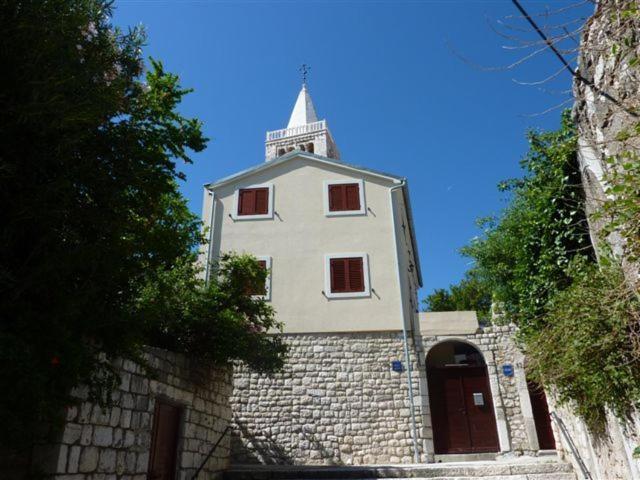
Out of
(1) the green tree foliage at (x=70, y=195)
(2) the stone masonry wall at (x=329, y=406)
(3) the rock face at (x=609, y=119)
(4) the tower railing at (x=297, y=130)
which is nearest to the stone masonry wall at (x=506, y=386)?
(2) the stone masonry wall at (x=329, y=406)

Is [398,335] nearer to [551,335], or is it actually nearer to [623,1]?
→ [551,335]

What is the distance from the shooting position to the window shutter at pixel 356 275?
43.1ft

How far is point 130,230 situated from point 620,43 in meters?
4.68

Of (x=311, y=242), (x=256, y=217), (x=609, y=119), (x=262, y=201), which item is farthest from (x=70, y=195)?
(x=262, y=201)

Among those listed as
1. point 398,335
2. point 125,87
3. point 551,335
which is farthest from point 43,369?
point 398,335

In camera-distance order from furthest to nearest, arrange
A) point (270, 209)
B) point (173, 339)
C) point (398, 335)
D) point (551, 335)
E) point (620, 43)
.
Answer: point (270, 209), point (398, 335), point (173, 339), point (551, 335), point (620, 43)

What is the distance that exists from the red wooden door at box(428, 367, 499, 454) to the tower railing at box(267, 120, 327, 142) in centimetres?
2138

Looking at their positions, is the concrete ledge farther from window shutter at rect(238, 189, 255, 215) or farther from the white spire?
the white spire

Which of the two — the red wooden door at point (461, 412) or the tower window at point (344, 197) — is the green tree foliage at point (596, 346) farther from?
the tower window at point (344, 197)

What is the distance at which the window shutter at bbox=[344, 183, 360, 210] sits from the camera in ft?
47.0

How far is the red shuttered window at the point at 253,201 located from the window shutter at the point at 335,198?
6.35ft

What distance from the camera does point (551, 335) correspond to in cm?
543

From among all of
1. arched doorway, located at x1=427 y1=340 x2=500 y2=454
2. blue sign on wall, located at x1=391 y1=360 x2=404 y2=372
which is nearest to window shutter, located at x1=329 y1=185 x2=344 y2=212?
blue sign on wall, located at x1=391 y1=360 x2=404 y2=372

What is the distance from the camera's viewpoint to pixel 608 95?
4281 mm
